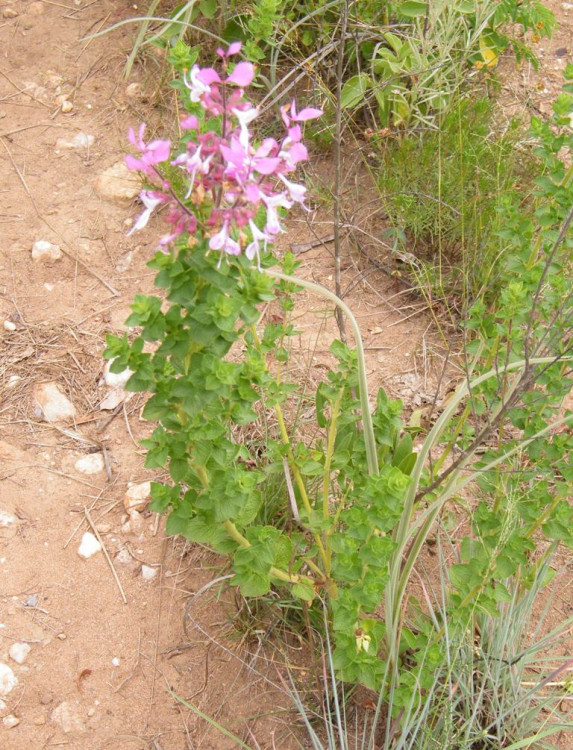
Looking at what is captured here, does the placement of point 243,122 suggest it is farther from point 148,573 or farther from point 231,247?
point 148,573

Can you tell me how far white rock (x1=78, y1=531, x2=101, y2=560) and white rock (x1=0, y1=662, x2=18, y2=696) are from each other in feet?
1.09

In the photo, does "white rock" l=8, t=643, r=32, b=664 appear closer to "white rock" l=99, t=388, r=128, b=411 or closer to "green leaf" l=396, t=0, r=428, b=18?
"white rock" l=99, t=388, r=128, b=411

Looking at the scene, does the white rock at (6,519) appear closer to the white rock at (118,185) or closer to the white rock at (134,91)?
the white rock at (118,185)

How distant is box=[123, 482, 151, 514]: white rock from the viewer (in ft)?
7.03

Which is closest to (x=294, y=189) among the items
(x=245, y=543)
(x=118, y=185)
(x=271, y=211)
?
(x=271, y=211)

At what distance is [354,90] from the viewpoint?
9.24 ft

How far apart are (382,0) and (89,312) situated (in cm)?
168

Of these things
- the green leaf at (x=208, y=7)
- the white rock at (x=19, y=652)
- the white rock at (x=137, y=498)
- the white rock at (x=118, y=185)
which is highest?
the green leaf at (x=208, y=7)

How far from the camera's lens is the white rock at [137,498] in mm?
2143

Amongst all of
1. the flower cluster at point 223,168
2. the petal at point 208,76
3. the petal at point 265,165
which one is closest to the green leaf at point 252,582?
the flower cluster at point 223,168

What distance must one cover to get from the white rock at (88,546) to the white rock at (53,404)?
42 cm

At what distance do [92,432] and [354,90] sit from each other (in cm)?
156

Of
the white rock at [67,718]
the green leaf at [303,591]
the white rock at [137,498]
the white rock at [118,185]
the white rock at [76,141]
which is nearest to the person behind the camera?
the green leaf at [303,591]

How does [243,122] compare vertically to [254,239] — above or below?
above
